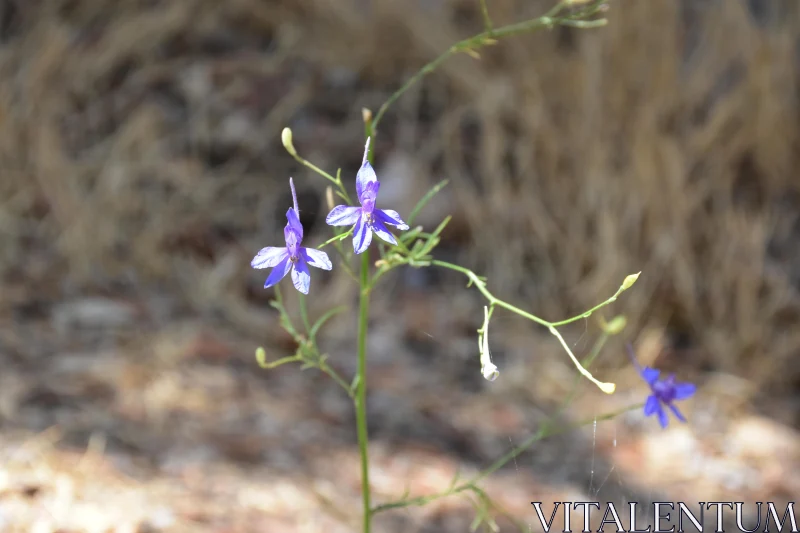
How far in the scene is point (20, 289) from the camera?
2.40 meters

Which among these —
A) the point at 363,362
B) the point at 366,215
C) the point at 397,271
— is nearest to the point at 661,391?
the point at 363,362

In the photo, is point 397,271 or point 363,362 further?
point 397,271

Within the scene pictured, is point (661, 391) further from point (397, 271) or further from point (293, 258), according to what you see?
point (397, 271)

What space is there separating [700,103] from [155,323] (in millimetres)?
1853

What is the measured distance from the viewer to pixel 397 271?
282 cm

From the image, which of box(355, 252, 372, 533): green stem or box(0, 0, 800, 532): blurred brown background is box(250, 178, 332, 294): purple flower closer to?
box(355, 252, 372, 533): green stem

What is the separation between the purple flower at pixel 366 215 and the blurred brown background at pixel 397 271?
2.73 ft

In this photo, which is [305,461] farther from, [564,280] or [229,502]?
[564,280]

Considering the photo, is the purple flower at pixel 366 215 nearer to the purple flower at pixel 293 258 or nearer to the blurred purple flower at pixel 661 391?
the purple flower at pixel 293 258

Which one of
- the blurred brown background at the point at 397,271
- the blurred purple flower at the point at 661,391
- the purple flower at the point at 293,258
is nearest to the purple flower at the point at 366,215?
the purple flower at the point at 293,258

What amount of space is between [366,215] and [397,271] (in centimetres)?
206

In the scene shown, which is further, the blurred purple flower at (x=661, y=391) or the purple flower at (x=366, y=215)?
the blurred purple flower at (x=661, y=391)

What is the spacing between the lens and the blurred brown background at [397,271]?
5.96 ft

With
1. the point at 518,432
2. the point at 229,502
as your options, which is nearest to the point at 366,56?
the point at 518,432
